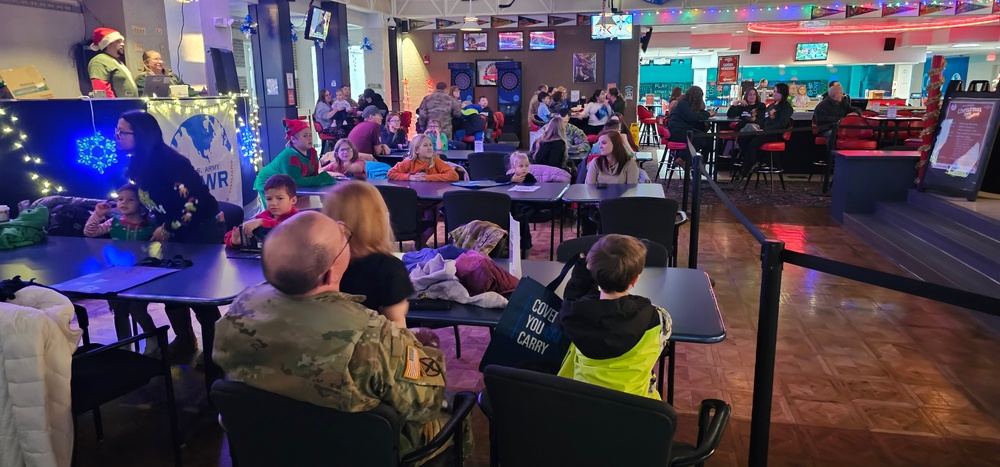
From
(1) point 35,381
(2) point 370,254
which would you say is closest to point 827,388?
(2) point 370,254

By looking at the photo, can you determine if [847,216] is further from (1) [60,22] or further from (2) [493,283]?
(1) [60,22]

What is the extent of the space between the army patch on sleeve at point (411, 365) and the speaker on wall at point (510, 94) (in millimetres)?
13556

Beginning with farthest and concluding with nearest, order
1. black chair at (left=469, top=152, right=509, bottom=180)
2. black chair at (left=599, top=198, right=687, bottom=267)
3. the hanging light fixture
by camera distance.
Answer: the hanging light fixture < black chair at (left=469, top=152, right=509, bottom=180) < black chair at (left=599, top=198, right=687, bottom=267)

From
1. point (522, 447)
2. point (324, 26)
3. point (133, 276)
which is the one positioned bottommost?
point (522, 447)

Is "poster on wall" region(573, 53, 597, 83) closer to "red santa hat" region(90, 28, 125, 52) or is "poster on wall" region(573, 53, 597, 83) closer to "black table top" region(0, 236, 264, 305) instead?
"red santa hat" region(90, 28, 125, 52)

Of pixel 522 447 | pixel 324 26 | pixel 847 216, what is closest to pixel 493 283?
pixel 522 447

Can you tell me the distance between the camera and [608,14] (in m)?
13.1

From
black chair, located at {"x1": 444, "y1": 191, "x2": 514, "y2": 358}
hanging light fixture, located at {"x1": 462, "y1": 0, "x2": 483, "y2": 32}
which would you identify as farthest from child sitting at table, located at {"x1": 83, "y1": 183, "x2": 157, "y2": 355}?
hanging light fixture, located at {"x1": 462, "y1": 0, "x2": 483, "y2": 32}

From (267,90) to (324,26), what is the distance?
159 cm

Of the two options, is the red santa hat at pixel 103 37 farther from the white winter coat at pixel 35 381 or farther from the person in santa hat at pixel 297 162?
the white winter coat at pixel 35 381

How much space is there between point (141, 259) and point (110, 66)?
158 inches

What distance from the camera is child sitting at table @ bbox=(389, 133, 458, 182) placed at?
5.69 m

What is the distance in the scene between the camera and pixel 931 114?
21.5ft

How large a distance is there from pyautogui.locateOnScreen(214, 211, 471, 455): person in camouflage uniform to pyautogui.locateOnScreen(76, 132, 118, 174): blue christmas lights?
4.56m
